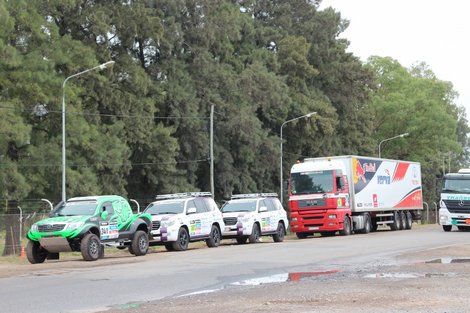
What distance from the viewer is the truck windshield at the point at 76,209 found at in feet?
77.8

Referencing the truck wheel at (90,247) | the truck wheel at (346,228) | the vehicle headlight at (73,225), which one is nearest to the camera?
the truck wheel at (90,247)

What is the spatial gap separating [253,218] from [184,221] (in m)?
4.84

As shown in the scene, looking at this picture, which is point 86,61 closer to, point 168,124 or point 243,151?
point 168,124

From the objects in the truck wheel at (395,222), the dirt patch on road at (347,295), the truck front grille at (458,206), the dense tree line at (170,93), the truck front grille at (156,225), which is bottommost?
the dirt patch on road at (347,295)

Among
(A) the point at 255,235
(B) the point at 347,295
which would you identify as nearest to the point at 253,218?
(A) the point at 255,235

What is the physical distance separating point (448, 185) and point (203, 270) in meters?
25.1

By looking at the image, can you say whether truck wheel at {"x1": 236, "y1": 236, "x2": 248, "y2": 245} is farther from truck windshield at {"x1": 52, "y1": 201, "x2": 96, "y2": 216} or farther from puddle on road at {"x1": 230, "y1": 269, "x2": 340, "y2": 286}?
puddle on road at {"x1": 230, "y1": 269, "x2": 340, "y2": 286}

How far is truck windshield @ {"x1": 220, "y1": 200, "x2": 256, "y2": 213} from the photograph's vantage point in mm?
32719

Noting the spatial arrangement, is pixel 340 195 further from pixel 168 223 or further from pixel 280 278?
pixel 280 278

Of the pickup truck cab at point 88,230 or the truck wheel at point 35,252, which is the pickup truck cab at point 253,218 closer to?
the pickup truck cab at point 88,230

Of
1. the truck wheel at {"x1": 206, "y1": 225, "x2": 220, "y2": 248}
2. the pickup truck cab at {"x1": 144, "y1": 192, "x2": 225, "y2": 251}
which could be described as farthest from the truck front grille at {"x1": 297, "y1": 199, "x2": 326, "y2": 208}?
the truck wheel at {"x1": 206, "y1": 225, "x2": 220, "y2": 248}

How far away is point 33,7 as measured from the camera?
152 feet

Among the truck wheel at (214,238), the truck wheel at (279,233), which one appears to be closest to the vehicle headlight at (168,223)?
the truck wheel at (214,238)

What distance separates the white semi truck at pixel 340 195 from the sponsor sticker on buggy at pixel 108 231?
14771mm
